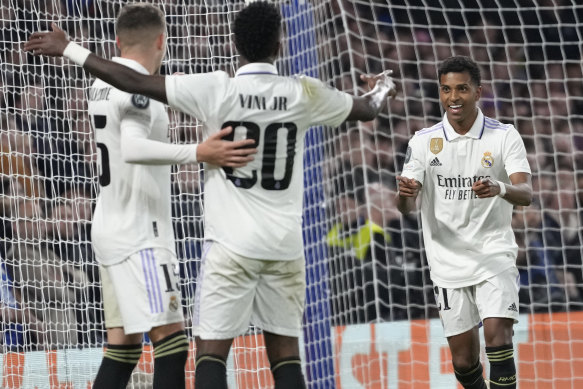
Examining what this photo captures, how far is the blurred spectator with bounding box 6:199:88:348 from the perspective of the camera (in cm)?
739

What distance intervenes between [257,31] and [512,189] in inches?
60.7

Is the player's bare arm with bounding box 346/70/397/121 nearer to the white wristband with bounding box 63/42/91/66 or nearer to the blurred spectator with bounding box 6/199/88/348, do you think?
the white wristband with bounding box 63/42/91/66

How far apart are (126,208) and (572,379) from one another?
3.92 meters

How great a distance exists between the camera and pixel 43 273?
749cm

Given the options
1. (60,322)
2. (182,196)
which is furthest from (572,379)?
(60,322)

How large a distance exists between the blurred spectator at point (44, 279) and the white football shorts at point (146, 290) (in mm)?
2846

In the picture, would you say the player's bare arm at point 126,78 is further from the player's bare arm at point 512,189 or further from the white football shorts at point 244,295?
the player's bare arm at point 512,189

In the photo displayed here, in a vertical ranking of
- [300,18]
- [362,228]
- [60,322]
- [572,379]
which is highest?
[300,18]

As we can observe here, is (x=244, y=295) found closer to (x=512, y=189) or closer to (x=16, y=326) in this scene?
(x=512, y=189)

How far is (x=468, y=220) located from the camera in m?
5.60

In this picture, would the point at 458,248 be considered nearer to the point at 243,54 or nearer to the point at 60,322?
the point at 243,54

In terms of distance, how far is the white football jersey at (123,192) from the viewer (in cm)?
460

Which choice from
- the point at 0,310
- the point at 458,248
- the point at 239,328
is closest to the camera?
the point at 239,328

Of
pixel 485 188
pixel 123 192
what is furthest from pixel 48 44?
pixel 485 188
